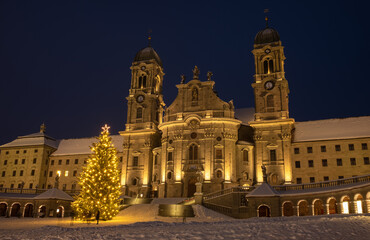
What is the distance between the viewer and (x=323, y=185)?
4219cm

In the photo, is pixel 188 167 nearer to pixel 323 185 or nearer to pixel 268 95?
pixel 268 95

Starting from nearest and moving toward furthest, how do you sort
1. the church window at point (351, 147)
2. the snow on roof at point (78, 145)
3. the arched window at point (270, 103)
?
the church window at point (351, 147) < the arched window at point (270, 103) < the snow on roof at point (78, 145)

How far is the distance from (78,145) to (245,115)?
3767 centimetres

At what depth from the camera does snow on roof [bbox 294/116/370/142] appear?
56.9 m

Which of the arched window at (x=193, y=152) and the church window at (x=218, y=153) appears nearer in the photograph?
the church window at (x=218, y=153)

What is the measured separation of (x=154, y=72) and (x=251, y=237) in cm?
5669

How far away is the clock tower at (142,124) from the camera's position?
215 feet

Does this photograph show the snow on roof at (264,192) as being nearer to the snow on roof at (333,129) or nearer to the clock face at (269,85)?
the snow on roof at (333,129)

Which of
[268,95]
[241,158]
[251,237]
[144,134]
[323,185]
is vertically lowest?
[251,237]

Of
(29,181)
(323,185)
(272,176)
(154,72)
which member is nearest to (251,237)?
(323,185)

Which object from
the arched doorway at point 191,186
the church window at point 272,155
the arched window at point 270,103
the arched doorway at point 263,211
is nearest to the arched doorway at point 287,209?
the arched doorway at point 263,211

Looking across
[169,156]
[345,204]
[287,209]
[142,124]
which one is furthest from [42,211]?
[345,204]

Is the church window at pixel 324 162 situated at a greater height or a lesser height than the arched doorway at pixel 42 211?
greater

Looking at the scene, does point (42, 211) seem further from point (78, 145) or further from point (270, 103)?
point (270, 103)
